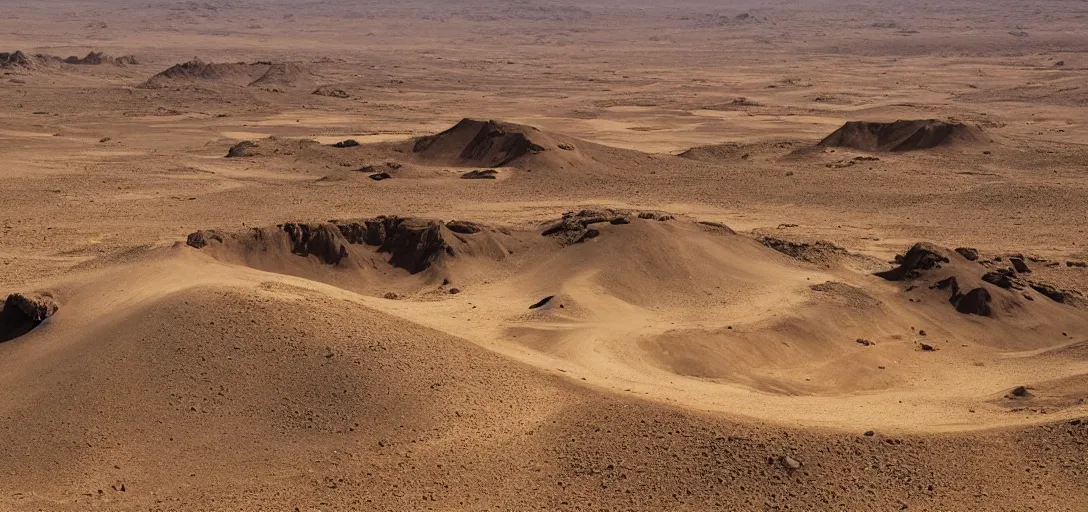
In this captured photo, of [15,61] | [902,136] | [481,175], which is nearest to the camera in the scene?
[481,175]

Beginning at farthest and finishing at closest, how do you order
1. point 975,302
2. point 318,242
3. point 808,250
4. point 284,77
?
1. point 284,77
2. point 808,250
3. point 318,242
4. point 975,302

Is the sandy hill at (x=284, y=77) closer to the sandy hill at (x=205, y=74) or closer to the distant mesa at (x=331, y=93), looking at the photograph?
→ the sandy hill at (x=205, y=74)

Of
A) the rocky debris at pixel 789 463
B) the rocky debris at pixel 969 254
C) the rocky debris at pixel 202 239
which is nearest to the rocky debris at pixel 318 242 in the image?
the rocky debris at pixel 202 239

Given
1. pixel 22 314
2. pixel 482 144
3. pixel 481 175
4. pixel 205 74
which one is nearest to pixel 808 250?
pixel 481 175

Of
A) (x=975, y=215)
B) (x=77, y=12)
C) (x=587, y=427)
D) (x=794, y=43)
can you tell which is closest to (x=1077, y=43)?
(x=794, y=43)

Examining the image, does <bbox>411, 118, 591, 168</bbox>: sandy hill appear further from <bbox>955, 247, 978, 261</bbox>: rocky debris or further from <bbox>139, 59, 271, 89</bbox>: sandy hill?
<bbox>139, 59, 271, 89</bbox>: sandy hill

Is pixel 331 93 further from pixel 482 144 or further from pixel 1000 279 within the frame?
pixel 1000 279
